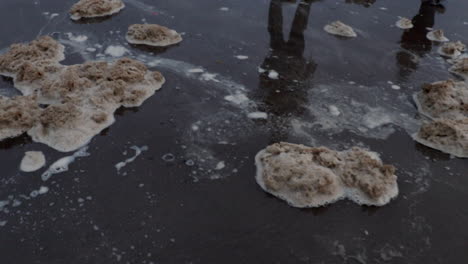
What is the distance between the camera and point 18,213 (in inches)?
129

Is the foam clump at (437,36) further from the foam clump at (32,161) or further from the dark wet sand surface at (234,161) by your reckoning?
the foam clump at (32,161)

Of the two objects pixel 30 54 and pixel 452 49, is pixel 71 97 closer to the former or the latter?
pixel 30 54

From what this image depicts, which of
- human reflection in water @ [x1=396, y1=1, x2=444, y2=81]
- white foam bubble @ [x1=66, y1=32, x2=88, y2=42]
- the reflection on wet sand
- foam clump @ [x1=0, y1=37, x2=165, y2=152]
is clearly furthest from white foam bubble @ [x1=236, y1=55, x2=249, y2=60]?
the reflection on wet sand

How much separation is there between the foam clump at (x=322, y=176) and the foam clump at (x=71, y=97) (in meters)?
1.83

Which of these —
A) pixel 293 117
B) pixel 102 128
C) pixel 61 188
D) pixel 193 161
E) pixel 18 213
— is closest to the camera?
pixel 18 213

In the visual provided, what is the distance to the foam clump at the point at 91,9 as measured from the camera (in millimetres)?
6594

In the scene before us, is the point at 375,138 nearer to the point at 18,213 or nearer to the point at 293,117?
the point at 293,117

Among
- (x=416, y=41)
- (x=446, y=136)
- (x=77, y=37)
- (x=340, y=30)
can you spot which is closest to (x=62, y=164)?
(x=77, y=37)

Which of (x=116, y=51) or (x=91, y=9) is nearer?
(x=116, y=51)

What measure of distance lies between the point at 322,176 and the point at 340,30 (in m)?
3.70

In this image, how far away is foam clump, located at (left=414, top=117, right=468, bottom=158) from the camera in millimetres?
4207

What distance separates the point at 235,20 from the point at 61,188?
4320 millimetres

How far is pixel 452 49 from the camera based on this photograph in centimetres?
610

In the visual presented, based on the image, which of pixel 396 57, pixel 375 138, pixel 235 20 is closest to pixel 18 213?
pixel 375 138
